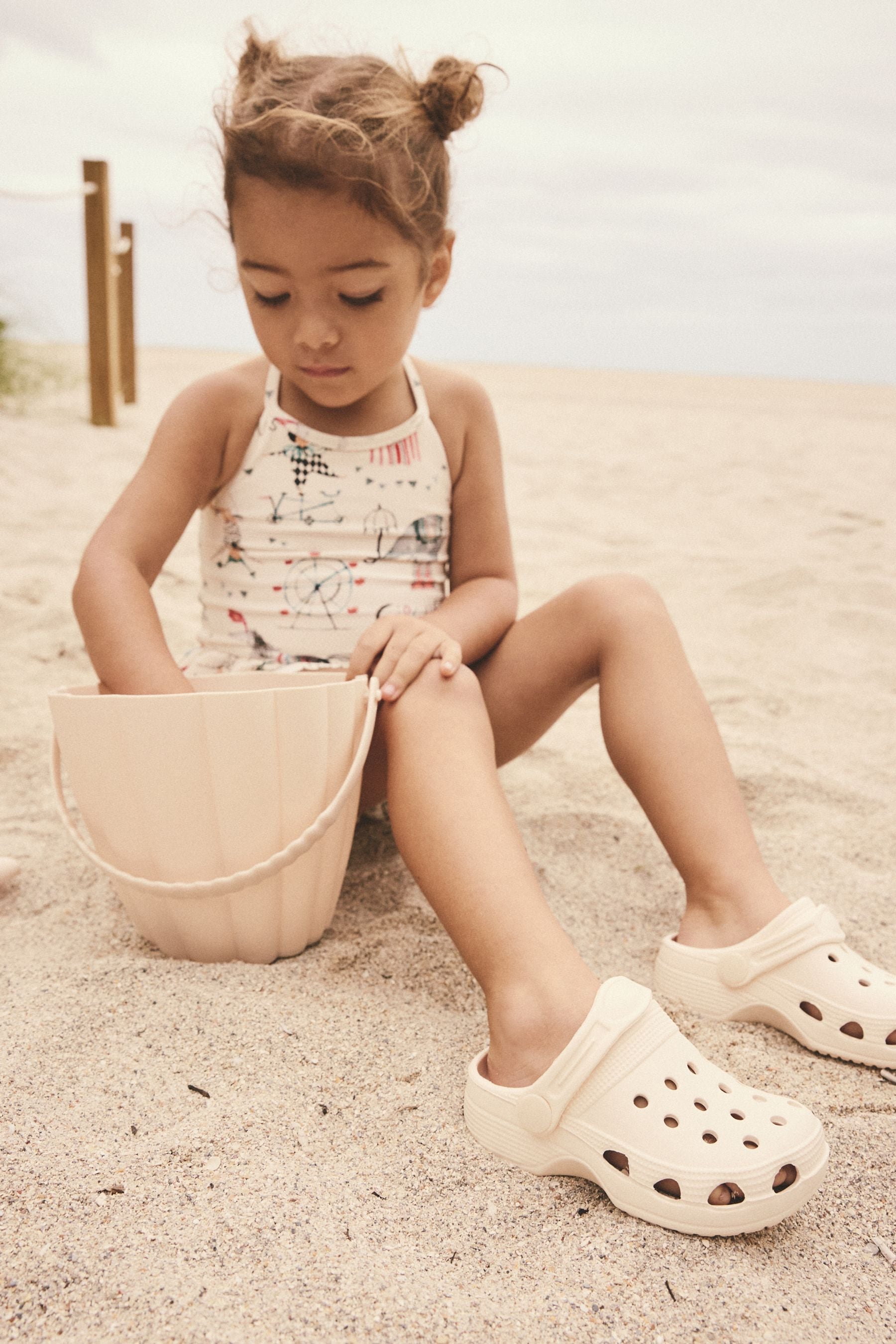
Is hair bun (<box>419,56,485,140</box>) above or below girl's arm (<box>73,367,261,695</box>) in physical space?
above

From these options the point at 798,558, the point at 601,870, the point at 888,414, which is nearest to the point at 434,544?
the point at 601,870

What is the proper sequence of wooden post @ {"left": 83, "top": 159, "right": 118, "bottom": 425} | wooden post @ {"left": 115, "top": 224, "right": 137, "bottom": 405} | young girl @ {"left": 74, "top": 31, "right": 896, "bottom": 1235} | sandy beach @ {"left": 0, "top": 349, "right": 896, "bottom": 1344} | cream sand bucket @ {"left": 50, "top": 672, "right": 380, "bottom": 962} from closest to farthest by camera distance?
sandy beach @ {"left": 0, "top": 349, "right": 896, "bottom": 1344}
young girl @ {"left": 74, "top": 31, "right": 896, "bottom": 1235}
cream sand bucket @ {"left": 50, "top": 672, "right": 380, "bottom": 962}
wooden post @ {"left": 83, "top": 159, "right": 118, "bottom": 425}
wooden post @ {"left": 115, "top": 224, "right": 137, "bottom": 405}

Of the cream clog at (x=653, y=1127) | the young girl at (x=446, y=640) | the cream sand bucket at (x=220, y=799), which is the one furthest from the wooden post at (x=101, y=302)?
the cream clog at (x=653, y=1127)

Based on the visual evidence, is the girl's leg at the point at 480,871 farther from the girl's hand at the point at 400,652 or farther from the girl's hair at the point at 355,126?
the girl's hair at the point at 355,126

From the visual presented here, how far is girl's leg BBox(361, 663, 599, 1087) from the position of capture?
0.89 meters

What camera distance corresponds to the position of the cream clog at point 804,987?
1022 millimetres

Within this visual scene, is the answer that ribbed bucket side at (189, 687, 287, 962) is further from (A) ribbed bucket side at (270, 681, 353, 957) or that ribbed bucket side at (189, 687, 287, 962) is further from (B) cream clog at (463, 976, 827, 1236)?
(B) cream clog at (463, 976, 827, 1236)

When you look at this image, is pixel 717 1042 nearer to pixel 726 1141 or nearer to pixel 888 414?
pixel 726 1141

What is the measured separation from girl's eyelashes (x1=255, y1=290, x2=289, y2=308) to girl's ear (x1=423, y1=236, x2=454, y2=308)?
187mm

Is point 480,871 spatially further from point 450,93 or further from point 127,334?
point 127,334

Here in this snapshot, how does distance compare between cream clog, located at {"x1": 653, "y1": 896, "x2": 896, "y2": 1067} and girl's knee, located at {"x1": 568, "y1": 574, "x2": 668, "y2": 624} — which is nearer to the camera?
cream clog, located at {"x1": 653, "y1": 896, "x2": 896, "y2": 1067}

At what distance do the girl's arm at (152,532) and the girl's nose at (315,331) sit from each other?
20 centimetres

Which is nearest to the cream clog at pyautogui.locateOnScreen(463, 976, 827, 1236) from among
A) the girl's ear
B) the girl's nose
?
the girl's nose

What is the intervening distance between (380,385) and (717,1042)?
903mm
